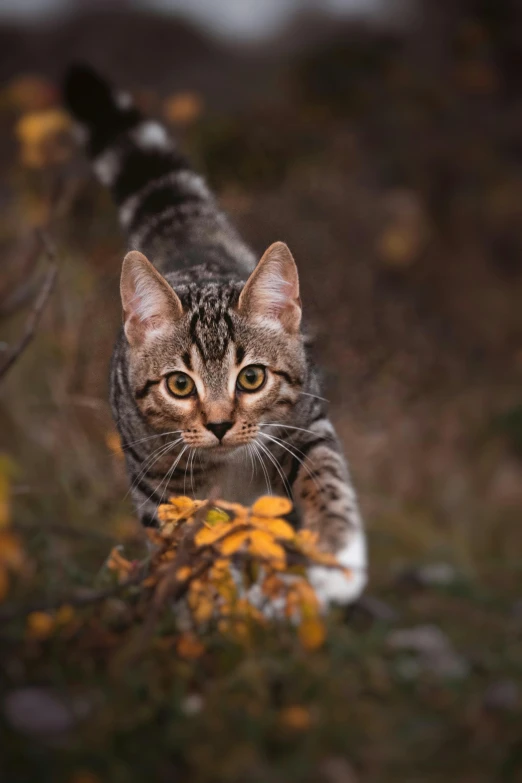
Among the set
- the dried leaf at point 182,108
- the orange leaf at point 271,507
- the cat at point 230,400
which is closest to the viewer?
the orange leaf at point 271,507

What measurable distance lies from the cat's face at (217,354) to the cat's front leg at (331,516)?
18cm

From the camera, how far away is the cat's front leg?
78.1 inches

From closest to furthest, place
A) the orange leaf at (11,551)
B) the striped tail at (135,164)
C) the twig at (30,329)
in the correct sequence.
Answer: the twig at (30,329) < the orange leaf at (11,551) < the striped tail at (135,164)

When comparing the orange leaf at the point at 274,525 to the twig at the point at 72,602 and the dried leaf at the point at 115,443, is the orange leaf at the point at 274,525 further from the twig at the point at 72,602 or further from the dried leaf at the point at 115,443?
the dried leaf at the point at 115,443

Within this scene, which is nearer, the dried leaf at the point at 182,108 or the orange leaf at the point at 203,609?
the orange leaf at the point at 203,609

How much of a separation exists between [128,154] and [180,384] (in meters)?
1.45

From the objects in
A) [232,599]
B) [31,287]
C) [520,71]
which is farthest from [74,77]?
[520,71]

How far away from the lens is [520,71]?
631 cm

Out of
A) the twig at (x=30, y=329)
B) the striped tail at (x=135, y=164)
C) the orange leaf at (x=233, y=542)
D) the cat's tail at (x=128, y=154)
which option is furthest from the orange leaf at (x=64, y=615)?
the cat's tail at (x=128, y=154)

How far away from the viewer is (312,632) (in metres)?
1.93

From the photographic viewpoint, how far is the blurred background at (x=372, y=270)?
262 centimetres

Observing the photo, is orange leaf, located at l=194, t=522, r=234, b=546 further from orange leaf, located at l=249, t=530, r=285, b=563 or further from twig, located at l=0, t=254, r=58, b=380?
twig, located at l=0, t=254, r=58, b=380

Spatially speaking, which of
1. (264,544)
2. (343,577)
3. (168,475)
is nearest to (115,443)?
(168,475)

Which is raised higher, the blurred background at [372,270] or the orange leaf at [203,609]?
the blurred background at [372,270]
